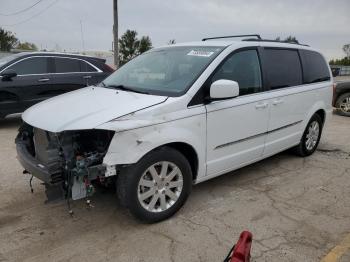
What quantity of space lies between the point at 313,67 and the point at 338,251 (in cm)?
324

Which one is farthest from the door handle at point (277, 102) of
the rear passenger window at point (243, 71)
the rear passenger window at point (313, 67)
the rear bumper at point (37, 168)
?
the rear bumper at point (37, 168)

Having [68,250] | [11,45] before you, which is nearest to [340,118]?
[68,250]

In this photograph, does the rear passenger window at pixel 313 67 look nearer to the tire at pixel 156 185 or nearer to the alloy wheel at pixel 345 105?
the tire at pixel 156 185

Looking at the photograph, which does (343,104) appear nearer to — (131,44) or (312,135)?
(312,135)

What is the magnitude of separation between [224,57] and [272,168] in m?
2.05

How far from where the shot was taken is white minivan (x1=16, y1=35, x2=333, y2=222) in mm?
3239

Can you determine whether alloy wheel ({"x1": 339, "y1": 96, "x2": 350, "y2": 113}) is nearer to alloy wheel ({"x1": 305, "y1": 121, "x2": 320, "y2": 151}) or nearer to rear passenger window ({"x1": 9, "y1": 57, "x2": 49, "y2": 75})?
alloy wheel ({"x1": 305, "y1": 121, "x2": 320, "y2": 151})

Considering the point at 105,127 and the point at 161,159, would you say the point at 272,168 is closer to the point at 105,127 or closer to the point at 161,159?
the point at 161,159

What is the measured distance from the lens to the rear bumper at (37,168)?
3.22m

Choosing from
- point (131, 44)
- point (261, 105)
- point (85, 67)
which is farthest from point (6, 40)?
point (261, 105)

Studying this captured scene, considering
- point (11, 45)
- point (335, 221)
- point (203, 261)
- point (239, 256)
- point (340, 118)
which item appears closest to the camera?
point (239, 256)

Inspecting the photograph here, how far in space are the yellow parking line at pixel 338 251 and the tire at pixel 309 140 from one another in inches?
96.3

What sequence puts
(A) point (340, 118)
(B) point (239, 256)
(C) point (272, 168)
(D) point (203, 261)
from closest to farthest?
1. (B) point (239, 256)
2. (D) point (203, 261)
3. (C) point (272, 168)
4. (A) point (340, 118)

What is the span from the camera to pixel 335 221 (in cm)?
373
